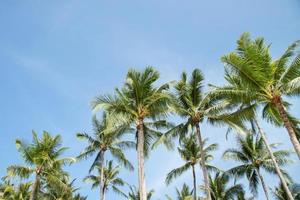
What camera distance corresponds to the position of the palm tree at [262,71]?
56.2ft

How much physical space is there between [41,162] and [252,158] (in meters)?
19.9

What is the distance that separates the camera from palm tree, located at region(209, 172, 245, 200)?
33969mm

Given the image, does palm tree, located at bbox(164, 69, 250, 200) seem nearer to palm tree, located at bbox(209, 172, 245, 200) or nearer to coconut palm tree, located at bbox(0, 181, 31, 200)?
palm tree, located at bbox(209, 172, 245, 200)

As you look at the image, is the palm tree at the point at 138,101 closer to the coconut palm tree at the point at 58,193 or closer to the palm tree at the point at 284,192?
the coconut palm tree at the point at 58,193

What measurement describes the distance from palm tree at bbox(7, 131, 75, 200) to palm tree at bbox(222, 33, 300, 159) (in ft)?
54.2

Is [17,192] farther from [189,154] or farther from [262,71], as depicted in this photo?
[262,71]

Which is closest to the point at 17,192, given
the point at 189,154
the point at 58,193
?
the point at 58,193

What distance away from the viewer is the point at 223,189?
34.6 m

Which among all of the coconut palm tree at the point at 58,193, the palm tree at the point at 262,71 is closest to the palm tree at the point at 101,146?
the coconut palm tree at the point at 58,193

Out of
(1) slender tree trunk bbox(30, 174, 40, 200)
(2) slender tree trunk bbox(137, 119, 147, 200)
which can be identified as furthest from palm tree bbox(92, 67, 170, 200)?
(1) slender tree trunk bbox(30, 174, 40, 200)

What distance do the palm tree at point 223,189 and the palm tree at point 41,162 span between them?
15888mm

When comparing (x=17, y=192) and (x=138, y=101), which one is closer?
(x=138, y=101)

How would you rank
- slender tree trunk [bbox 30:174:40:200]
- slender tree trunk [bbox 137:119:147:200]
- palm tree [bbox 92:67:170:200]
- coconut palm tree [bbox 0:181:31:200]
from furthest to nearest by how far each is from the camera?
coconut palm tree [bbox 0:181:31:200], slender tree trunk [bbox 30:174:40:200], palm tree [bbox 92:67:170:200], slender tree trunk [bbox 137:119:147:200]

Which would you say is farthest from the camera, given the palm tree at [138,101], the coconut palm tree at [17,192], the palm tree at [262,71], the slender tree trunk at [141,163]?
the coconut palm tree at [17,192]
